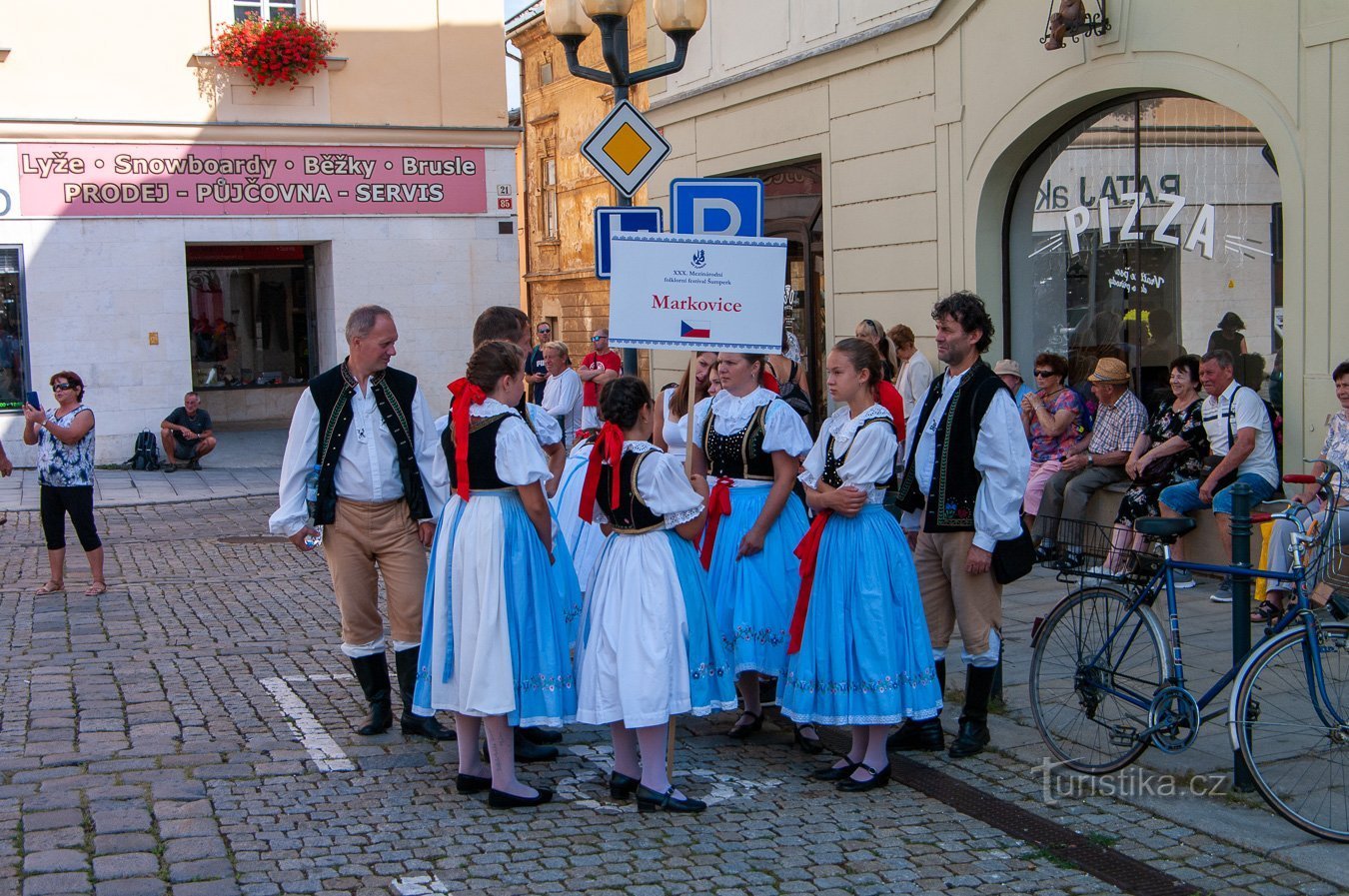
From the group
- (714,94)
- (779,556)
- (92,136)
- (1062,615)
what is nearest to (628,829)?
(779,556)

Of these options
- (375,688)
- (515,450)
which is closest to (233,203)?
(375,688)

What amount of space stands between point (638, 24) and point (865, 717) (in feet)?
88.0

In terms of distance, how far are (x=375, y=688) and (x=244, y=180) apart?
1638cm

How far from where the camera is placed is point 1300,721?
4945mm

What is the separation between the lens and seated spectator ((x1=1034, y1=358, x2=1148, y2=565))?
33.9 feet

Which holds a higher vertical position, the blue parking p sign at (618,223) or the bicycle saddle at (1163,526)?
the blue parking p sign at (618,223)

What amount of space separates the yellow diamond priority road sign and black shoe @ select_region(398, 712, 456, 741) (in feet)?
13.5

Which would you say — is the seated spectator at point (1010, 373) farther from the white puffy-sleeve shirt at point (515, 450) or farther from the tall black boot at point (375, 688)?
the white puffy-sleeve shirt at point (515, 450)

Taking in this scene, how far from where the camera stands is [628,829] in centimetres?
526

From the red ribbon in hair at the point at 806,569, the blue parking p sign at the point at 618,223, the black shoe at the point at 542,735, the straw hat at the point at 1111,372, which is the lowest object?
the black shoe at the point at 542,735

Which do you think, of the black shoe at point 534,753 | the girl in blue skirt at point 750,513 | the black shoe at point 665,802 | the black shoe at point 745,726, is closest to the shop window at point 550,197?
the girl in blue skirt at point 750,513

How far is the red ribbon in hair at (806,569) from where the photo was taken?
19.0ft

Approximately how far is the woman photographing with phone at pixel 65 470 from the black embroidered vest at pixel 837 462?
6629 mm

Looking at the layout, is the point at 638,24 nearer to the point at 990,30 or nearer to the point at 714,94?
the point at 714,94
